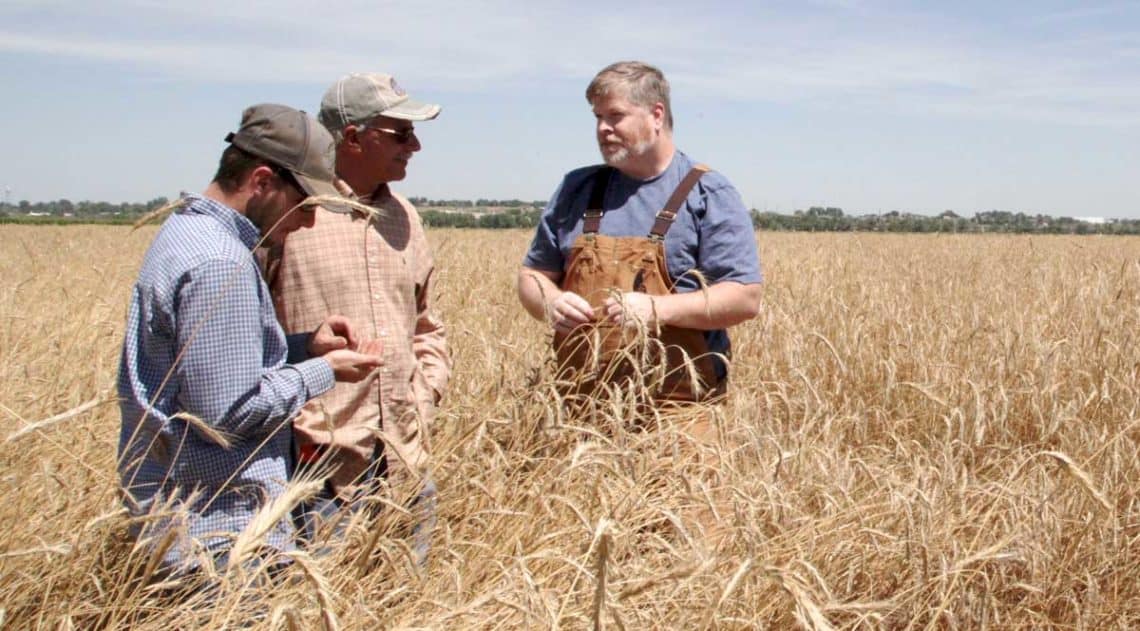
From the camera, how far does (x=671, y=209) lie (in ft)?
10.5

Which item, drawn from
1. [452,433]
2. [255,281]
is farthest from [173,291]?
[452,433]

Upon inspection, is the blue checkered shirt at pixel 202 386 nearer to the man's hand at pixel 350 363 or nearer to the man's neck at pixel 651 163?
the man's hand at pixel 350 363

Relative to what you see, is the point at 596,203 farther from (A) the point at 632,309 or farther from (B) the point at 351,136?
(B) the point at 351,136

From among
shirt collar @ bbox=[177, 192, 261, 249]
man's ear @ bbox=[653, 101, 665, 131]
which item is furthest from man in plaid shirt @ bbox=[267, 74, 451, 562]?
man's ear @ bbox=[653, 101, 665, 131]

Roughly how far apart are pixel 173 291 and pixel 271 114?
0.40m

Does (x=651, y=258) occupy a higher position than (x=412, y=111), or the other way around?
(x=412, y=111)

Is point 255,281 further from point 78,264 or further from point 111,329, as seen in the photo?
point 78,264

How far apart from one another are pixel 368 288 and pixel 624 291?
738 millimetres

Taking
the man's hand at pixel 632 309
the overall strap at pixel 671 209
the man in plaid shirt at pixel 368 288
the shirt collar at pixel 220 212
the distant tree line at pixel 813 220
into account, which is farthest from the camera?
the distant tree line at pixel 813 220

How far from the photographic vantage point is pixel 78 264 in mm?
10383

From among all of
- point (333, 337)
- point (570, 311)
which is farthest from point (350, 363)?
point (570, 311)

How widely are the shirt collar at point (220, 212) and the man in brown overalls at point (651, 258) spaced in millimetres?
1159

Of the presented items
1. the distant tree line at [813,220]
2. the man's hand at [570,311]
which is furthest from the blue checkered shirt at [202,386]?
the distant tree line at [813,220]

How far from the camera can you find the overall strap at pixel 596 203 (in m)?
3.28
